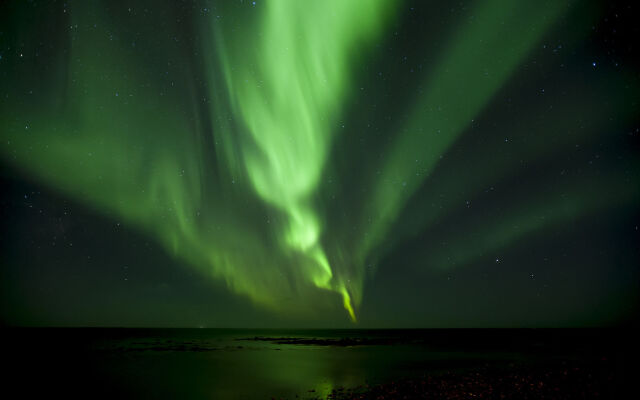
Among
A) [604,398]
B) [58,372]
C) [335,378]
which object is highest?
[58,372]

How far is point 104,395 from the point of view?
1991 centimetres

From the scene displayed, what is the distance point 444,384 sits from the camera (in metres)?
17.2

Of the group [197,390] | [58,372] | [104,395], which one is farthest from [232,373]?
[58,372]

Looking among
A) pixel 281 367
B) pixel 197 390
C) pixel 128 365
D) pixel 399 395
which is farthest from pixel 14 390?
pixel 399 395

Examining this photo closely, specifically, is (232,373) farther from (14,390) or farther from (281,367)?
(14,390)

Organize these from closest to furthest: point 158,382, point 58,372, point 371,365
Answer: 1. point 158,382
2. point 58,372
3. point 371,365

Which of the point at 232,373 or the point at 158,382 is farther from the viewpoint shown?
the point at 232,373

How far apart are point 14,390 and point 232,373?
12787 millimetres

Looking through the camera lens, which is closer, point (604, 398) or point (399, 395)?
point (604, 398)

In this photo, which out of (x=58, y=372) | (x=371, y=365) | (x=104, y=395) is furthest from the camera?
(x=371, y=365)

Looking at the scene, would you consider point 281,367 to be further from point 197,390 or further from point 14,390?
point 14,390

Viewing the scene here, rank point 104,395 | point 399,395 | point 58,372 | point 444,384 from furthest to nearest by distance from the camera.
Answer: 1. point 58,372
2. point 104,395
3. point 444,384
4. point 399,395

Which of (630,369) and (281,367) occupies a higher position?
(281,367)

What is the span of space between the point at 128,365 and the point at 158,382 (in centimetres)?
1088
